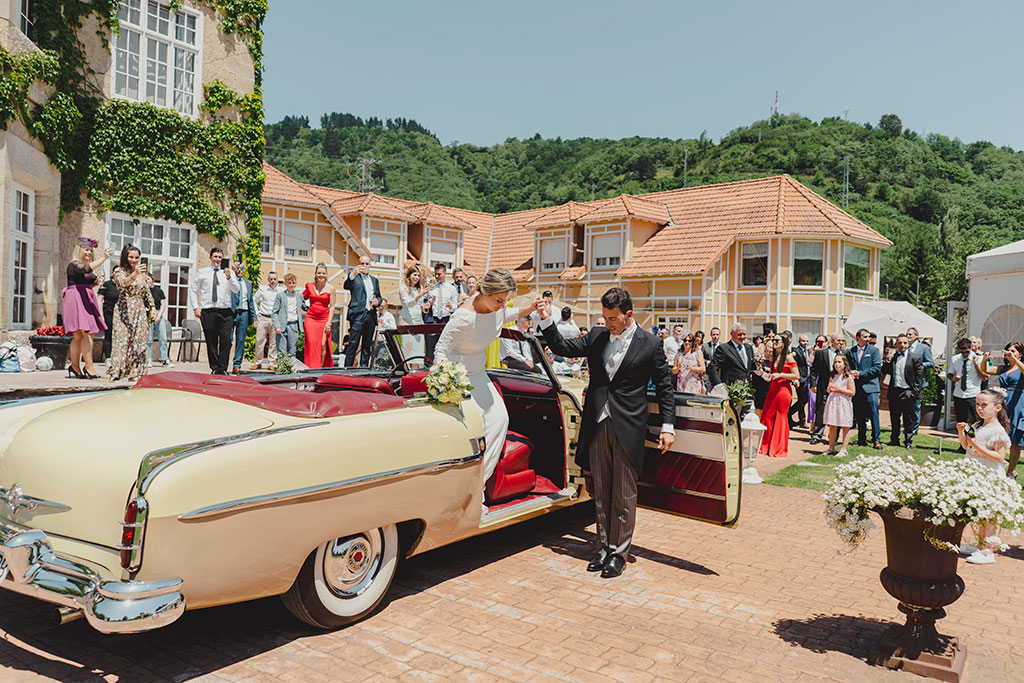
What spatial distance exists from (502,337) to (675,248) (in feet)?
90.1

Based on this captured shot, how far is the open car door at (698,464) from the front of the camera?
16.8 feet

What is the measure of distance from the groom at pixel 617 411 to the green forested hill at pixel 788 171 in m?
48.8

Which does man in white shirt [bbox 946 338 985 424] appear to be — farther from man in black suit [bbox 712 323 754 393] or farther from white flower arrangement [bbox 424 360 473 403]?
white flower arrangement [bbox 424 360 473 403]

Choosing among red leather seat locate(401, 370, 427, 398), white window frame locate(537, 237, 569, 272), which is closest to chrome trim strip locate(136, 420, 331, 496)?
red leather seat locate(401, 370, 427, 398)

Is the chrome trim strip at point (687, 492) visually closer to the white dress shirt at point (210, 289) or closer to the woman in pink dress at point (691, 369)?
the woman in pink dress at point (691, 369)

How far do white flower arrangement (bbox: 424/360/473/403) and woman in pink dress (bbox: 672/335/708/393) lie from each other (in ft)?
28.7

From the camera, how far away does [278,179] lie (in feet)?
107

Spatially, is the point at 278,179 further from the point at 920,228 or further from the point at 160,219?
the point at 920,228

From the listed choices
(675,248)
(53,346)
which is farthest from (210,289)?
(675,248)

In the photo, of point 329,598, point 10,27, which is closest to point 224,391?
point 329,598

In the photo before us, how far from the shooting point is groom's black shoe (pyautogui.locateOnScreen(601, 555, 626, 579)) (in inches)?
195

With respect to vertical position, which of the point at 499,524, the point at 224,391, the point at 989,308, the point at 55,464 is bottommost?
the point at 499,524

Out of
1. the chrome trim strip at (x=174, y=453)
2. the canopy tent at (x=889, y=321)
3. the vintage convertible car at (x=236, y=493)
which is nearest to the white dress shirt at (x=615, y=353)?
the vintage convertible car at (x=236, y=493)

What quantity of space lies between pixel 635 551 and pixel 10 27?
12014 millimetres
